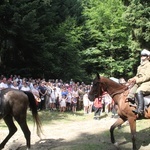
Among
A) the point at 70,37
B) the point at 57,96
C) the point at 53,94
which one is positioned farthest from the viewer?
the point at 70,37

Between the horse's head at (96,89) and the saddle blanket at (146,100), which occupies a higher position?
the horse's head at (96,89)

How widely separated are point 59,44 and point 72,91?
33.4 ft

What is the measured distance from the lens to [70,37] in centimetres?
3356

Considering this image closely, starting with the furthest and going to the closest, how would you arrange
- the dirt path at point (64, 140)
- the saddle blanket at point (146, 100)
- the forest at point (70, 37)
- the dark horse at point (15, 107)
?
the forest at point (70, 37) < the dark horse at point (15, 107) < the dirt path at point (64, 140) < the saddle blanket at point (146, 100)

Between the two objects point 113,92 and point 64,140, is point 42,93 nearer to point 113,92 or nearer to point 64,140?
point 64,140

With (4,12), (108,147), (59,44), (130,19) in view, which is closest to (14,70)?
(4,12)

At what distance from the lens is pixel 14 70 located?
25.9 meters

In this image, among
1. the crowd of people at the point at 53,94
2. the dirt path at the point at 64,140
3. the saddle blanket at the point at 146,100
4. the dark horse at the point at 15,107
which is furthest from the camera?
the crowd of people at the point at 53,94

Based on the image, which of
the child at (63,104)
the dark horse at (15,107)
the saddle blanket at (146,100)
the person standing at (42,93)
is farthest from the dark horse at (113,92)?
the child at (63,104)

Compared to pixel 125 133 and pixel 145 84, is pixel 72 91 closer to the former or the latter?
pixel 125 133

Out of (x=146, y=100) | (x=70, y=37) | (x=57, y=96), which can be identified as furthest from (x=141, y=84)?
(x=70, y=37)

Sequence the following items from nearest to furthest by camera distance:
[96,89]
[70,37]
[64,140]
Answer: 1. [96,89]
2. [64,140]
3. [70,37]

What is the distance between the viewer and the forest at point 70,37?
24266mm

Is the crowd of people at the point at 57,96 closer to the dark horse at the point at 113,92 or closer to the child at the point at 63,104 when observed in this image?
the child at the point at 63,104
